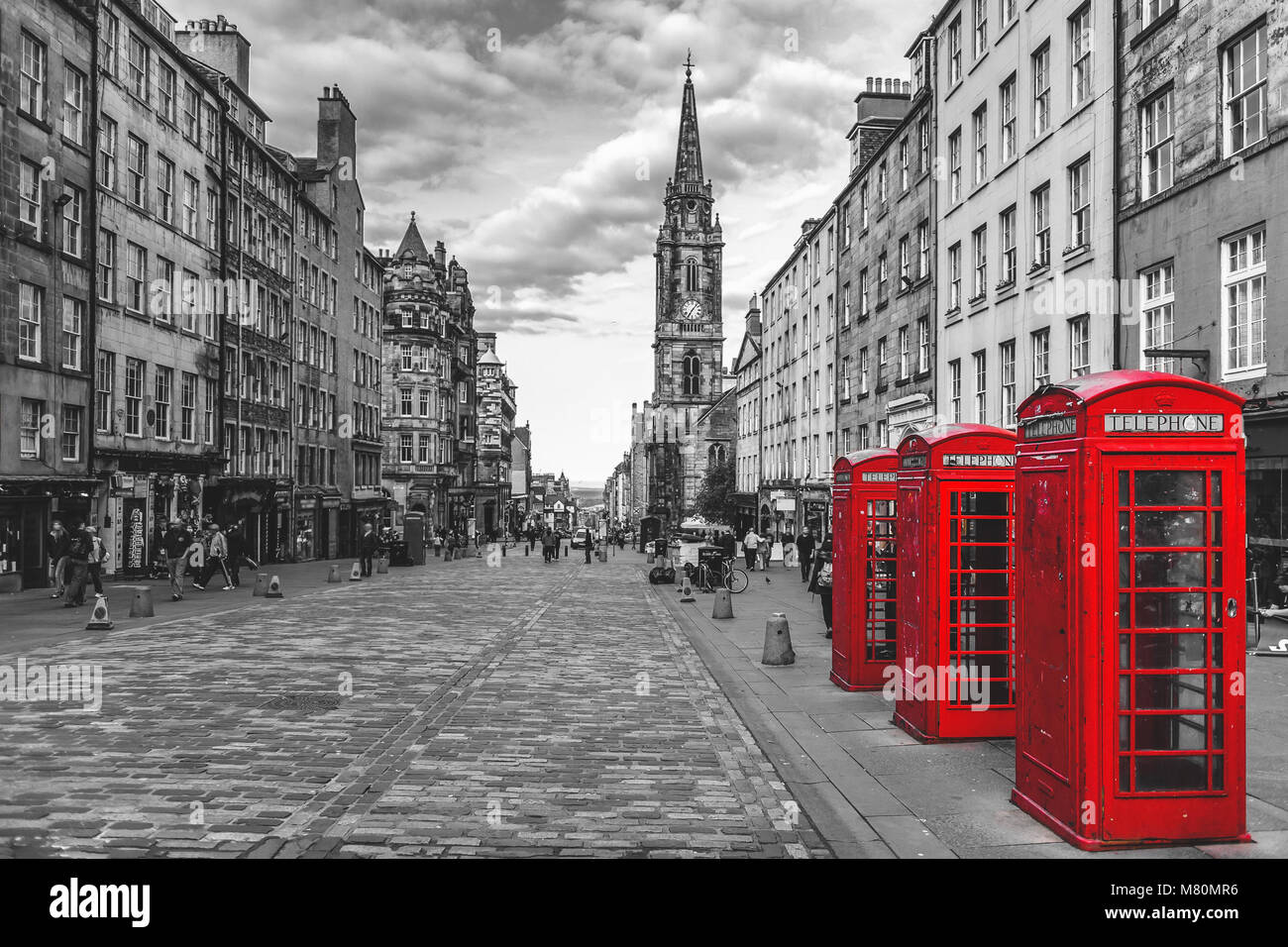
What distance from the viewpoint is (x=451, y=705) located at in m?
10.5

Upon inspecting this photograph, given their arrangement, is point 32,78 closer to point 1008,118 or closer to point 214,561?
point 214,561

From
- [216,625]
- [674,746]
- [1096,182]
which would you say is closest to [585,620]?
[216,625]

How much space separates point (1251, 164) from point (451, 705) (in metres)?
14.9

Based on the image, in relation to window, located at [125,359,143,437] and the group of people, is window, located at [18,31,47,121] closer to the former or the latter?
window, located at [125,359,143,437]

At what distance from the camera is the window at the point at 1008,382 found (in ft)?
81.4

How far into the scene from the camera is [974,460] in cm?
877

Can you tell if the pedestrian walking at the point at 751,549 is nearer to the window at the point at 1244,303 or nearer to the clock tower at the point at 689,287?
the window at the point at 1244,303

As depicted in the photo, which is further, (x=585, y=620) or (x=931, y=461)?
(x=585, y=620)

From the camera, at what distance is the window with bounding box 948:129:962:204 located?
2844 cm

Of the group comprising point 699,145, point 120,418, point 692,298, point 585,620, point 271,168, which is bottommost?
point 585,620

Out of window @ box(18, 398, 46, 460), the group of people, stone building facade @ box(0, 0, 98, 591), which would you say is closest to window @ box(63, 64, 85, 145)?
stone building facade @ box(0, 0, 98, 591)

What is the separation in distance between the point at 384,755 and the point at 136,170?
30431 millimetres

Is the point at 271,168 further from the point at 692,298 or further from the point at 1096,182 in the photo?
the point at 692,298

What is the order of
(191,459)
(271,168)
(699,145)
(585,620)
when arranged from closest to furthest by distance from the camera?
1. (585,620)
2. (191,459)
3. (271,168)
4. (699,145)
